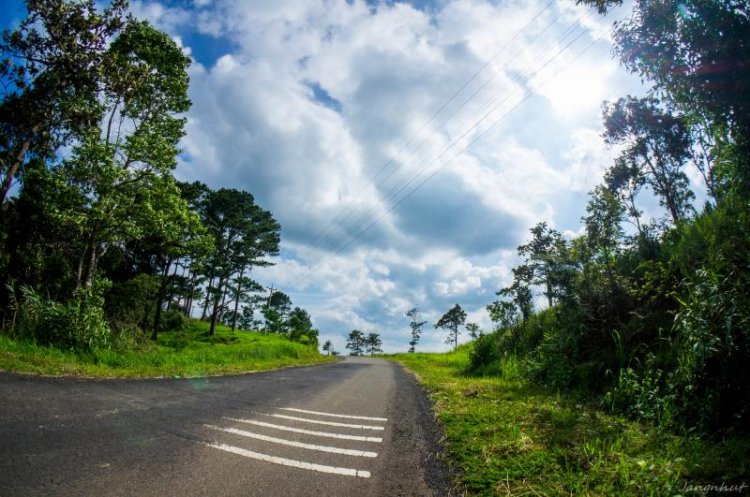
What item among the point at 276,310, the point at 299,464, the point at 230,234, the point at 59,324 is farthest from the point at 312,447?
the point at 276,310

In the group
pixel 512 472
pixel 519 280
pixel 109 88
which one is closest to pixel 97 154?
pixel 109 88

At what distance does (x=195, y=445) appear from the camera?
333 centimetres

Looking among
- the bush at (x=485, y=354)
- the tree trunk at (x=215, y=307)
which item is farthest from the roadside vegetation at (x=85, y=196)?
the tree trunk at (x=215, y=307)

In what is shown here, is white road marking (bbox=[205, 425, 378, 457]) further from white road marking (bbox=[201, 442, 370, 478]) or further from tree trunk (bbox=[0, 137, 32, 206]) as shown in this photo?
tree trunk (bbox=[0, 137, 32, 206])

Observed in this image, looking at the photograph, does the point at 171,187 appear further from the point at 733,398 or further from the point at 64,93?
the point at 733,398

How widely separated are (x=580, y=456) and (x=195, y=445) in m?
3.76

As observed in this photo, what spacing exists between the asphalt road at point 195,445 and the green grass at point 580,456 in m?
0.42

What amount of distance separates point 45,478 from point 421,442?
11.6ft

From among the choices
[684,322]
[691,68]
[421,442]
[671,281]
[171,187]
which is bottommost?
[421,442]

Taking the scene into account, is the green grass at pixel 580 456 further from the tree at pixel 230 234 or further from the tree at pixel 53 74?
the tree at pixel 230 234

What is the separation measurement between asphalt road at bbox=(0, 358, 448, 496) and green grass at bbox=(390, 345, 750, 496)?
42cm

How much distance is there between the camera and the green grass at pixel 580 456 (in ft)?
8.26

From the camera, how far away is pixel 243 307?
4094cm

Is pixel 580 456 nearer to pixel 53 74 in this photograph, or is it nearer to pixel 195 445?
pixel 195 445
